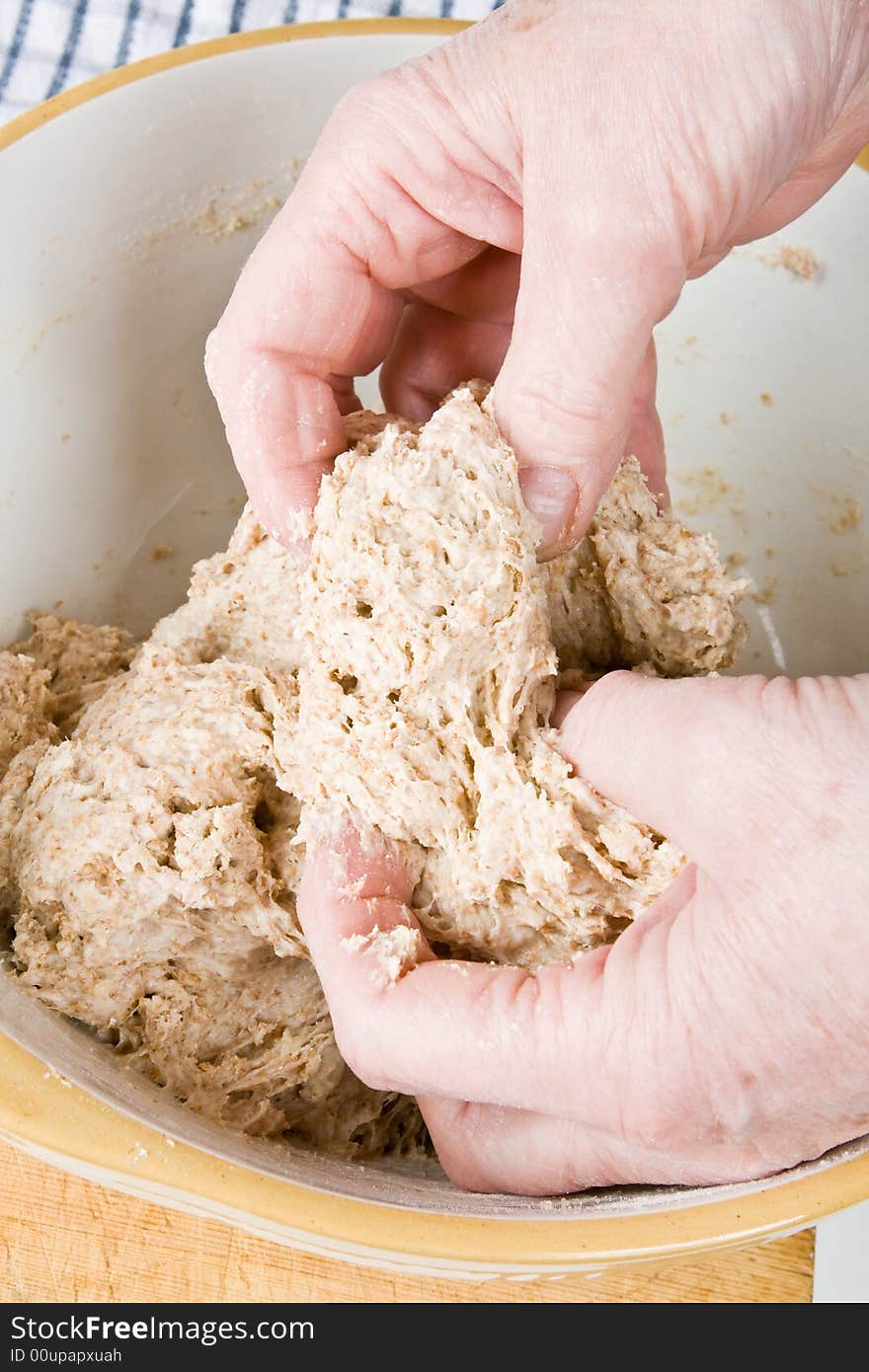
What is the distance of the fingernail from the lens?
94 cm

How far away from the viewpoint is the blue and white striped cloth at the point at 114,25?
161 cm

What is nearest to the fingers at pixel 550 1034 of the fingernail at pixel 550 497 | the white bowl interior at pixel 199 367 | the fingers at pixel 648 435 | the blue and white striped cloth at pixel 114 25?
the white bowl interior at pixel 199 367

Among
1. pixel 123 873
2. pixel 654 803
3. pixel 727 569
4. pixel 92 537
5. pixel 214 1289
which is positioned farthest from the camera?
pixel 727 569

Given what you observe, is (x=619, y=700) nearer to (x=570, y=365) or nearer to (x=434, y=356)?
(x=570, y=365)

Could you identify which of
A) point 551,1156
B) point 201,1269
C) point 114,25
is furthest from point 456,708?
point 114,25

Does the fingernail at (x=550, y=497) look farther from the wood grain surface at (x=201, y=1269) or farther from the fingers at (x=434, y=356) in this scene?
the wood grain surface at (x=201, y=1269)

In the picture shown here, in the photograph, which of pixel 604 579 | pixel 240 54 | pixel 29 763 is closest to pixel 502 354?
pixel 604 579

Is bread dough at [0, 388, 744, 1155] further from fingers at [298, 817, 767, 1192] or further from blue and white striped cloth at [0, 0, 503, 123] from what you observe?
blue and white striped cloth at [0, 0, 503, 123]

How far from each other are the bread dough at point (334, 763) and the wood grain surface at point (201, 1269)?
4.9 inches

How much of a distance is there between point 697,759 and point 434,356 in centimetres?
65

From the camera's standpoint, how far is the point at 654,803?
33.1 inches

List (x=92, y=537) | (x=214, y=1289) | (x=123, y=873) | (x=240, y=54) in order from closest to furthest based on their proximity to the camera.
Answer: (x=123, y=873)
(x=214, y=1289)
(x=240, y=54)
(x=92, y=537)
